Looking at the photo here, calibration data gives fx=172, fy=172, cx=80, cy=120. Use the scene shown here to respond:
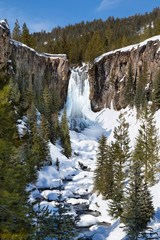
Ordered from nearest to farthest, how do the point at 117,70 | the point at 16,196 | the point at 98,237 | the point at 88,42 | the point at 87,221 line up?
the point at 16,196, the point at 98,237, the point at 87,221, the point at 117,70, the point at 88,42

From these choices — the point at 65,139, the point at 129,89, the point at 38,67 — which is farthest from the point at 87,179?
the point at 38,67

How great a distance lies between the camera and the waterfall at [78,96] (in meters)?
75.4

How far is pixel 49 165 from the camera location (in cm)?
4144

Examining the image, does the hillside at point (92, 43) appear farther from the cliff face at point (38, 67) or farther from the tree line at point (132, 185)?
the tree line at point (132, 185)

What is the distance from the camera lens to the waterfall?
75.4 metres

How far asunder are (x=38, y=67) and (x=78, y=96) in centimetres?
2222

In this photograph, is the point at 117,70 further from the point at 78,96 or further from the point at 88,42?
the point at 88,42

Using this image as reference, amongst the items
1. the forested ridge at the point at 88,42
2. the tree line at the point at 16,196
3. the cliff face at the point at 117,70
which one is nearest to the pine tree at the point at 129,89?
the cliff face at the point at 117,70

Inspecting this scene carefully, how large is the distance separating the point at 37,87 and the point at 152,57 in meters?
44.2

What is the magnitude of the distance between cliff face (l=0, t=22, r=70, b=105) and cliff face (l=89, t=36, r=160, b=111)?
43.7 ft

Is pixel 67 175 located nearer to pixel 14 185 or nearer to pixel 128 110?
pixel 128 110

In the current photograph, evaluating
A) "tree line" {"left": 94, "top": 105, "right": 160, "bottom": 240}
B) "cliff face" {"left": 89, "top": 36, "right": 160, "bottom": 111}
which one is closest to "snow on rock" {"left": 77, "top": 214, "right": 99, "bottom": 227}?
"tree line" {"left": 94, "top": 105, "right": 160, "bottom": 240}

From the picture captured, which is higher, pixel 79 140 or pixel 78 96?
pixel 78 96

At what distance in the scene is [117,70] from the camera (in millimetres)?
70250
